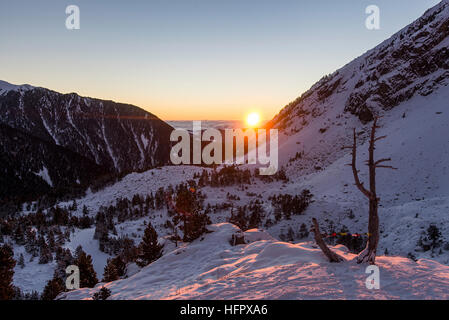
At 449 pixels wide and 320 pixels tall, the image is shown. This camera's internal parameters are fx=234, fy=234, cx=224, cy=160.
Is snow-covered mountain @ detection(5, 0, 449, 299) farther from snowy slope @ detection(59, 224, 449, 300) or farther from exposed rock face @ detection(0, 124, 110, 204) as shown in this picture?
exposed rock face @ detection(0, 124, 110, 204)

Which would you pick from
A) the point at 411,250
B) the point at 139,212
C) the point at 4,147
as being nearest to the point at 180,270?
the point at 411,250

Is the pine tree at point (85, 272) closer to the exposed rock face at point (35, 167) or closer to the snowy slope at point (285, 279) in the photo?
the snowy slope at point (285, 279)

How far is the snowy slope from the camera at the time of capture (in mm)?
7689

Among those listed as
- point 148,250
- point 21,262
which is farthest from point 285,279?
point 21,262

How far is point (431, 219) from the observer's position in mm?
24000

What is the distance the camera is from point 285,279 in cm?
943

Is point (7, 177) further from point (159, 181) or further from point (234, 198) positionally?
point (234, 198)

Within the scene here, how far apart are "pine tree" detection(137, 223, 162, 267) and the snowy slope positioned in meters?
6.48

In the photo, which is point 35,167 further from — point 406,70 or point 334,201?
point 406,70

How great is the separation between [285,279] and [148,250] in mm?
18071

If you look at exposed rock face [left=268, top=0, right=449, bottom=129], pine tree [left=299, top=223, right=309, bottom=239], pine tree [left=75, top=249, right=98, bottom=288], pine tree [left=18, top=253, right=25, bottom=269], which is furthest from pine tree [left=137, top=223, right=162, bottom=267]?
exposed rock face [left=268, top=0, right=449, bottom=129]

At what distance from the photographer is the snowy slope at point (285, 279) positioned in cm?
769

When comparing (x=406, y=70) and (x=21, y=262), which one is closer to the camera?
(x=21, y=262)

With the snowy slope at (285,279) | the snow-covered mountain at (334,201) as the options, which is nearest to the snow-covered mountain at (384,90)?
the snow-covered mountain at (334,201)
